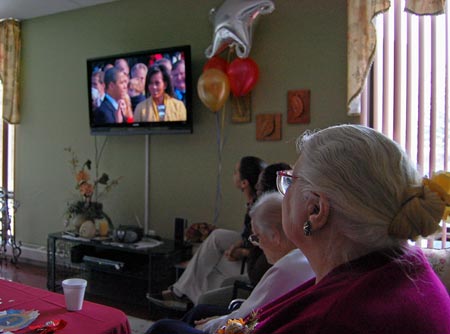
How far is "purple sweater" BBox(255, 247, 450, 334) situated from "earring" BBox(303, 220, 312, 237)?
0.10 meters

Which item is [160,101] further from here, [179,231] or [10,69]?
[10,69]

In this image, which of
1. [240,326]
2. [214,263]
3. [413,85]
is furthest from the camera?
[214,263]

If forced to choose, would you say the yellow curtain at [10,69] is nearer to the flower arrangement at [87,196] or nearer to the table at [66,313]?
the flower arrangement at [87,196]

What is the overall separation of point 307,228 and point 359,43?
2.29 meters

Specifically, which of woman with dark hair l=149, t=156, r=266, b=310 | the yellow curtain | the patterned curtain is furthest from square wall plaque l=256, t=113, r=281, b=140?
the yellow curtain

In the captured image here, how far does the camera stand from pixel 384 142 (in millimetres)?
866

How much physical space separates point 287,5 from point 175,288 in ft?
7.76

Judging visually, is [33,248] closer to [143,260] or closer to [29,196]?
[29,196]

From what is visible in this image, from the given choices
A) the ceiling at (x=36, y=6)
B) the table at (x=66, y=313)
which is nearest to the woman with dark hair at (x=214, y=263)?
the table at (x=66, y=313)

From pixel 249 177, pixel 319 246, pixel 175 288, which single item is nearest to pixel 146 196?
pixel 175 288

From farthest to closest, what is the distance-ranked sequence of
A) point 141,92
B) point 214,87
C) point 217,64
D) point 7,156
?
point 7,156, point 141,92, point 217,64, point 214,87

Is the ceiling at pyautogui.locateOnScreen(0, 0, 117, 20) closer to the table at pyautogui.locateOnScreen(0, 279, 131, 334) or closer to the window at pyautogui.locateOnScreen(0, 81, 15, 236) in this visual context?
the window at pyautogui.locateOnScreen(0, 81, 15, 236)

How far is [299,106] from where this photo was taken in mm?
3150

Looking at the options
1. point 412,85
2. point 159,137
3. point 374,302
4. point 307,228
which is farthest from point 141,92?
point 374,302
